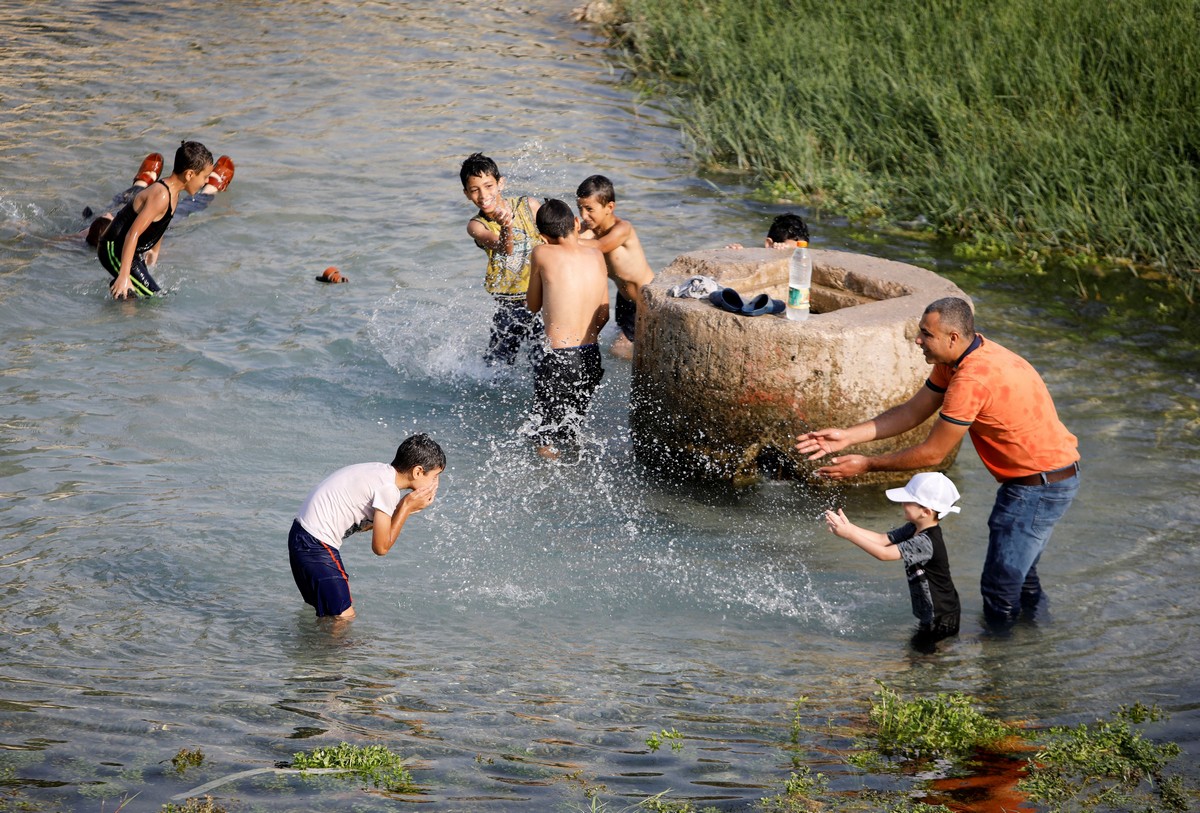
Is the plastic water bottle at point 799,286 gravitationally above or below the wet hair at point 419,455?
above

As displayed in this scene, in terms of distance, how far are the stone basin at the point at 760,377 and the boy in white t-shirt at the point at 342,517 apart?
2004mm

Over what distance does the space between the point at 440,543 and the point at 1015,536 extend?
9.66 ft

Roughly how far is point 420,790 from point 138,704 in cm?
121

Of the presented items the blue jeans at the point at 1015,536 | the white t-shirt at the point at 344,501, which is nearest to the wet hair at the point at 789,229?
the blue jeans at the point at 1015,536

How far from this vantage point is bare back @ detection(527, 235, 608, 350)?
295 inches

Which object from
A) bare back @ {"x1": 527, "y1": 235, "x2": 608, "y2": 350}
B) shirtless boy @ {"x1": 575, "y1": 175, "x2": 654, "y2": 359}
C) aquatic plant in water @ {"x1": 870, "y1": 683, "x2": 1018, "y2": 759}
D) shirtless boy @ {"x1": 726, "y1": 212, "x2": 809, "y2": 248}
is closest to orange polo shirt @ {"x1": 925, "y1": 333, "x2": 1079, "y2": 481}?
aquatic plant in water @ {"x1": 870, "y1": 683, "x2": 1018, "y2": 759}

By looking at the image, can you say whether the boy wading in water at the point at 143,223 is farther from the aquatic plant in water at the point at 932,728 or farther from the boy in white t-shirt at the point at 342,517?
the aquatic plant in water at the point at 932,728

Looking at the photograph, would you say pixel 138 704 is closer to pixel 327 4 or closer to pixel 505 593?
pixel 505 593

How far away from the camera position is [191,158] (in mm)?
9375

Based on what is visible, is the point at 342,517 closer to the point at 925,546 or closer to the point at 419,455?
the point at 419,455

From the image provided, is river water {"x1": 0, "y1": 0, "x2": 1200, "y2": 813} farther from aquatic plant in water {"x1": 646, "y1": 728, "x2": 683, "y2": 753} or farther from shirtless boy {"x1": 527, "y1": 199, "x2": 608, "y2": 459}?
shirtless boy {"x1": 527, "y1": 199, "x2": 608, "y2": 459}

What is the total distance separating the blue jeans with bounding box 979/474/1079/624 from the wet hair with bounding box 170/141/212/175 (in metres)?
6.55

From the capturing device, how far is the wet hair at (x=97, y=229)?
1061 centimetres

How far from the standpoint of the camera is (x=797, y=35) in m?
14.3
